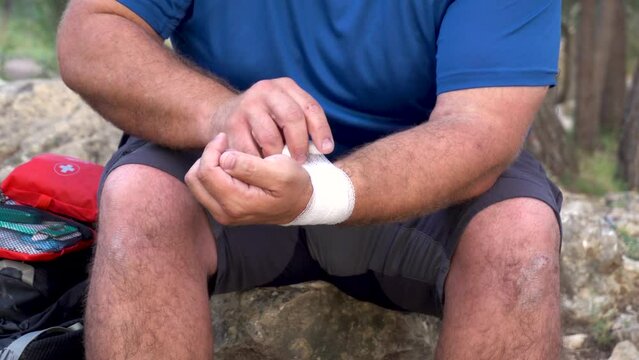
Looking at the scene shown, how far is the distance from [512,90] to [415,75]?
0.29 meters

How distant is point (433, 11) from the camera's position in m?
2.34

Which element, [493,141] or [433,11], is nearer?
[493,141]

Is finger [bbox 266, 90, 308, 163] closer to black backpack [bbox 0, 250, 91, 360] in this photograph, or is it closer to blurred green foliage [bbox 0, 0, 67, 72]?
black backpack [bbox 0, 250, 91, 360]

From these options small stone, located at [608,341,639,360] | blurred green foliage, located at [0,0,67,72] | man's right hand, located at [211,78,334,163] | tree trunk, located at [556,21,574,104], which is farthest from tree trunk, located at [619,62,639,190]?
blurred green foliage, located at [0,0,67,72]

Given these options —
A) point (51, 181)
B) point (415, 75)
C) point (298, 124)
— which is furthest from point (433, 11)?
point (51, 181)

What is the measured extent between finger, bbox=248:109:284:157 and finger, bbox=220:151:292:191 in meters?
→ 0.19

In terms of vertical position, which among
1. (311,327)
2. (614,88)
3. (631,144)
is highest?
(311,327)

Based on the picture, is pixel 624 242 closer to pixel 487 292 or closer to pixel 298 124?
pixel 487 292

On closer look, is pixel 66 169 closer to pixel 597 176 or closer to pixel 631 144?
pixel 631 144

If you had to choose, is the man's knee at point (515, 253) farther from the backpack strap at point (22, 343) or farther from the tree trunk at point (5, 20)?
the tree trunk at point (5, 20)

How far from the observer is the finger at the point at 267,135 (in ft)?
6.39

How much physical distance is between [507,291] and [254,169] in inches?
24.6

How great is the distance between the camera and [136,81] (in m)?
2.25

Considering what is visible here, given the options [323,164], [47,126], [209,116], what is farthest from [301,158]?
[47,126]
